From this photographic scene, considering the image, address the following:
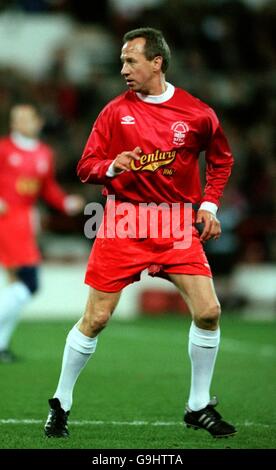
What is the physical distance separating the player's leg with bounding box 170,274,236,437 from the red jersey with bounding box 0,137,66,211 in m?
4.40

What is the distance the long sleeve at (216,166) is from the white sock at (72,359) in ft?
3.48

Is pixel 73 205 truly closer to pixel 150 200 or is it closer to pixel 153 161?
pixel 150 200

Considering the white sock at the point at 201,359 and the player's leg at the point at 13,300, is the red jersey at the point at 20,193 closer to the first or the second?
the player's leg at the point at 13,300

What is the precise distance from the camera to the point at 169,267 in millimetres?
6414

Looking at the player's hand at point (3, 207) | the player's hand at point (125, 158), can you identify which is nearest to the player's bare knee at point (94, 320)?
the player's hand at point (125, 158)

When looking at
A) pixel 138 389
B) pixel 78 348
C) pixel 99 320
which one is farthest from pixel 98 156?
pixel 138 389

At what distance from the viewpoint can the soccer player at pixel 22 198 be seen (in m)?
10.6

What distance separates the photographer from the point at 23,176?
1075 cm

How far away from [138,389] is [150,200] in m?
2.49

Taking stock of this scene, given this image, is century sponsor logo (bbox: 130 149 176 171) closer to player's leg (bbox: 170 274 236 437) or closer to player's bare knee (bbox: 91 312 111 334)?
player's leg (bbox: 170 274 236 437)

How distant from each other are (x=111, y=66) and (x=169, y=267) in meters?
12.6


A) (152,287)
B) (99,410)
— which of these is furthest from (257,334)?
(99,410)

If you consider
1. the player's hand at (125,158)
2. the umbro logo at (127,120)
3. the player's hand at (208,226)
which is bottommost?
the player's hand at (208,226)

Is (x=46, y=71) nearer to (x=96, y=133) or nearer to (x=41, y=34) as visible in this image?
(x=41, y=34)
